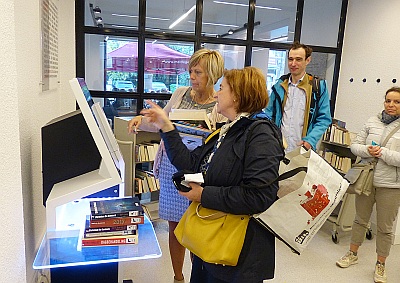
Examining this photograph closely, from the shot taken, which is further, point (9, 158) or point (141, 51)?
point (141, 51)

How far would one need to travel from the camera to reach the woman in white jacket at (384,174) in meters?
2.80

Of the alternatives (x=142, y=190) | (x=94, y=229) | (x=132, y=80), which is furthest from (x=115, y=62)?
(x=94, y=229)

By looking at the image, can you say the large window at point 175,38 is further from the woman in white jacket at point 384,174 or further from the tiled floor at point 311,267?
the tiled floor at point 311,267

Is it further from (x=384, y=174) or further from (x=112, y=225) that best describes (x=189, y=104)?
(x=384, y=174)

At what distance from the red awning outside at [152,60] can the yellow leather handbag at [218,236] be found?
10.1 feet

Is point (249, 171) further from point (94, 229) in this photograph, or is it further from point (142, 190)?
point (142, 190)

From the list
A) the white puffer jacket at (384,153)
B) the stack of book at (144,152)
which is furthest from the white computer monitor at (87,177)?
the white puffer jacket at (384,153)

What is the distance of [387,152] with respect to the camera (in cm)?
279

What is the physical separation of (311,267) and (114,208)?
2174 millimetres

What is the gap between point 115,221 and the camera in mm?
1463

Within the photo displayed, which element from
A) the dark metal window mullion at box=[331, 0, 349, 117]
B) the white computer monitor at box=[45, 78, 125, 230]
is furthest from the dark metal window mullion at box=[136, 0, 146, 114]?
the white computer monitor at box=[45, 78, 125, 230]

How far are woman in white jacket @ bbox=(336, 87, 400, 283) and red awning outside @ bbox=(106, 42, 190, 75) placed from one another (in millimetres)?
2338

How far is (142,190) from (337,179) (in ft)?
8.04

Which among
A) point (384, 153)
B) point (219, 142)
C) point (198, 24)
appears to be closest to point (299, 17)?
point (198, 24)
